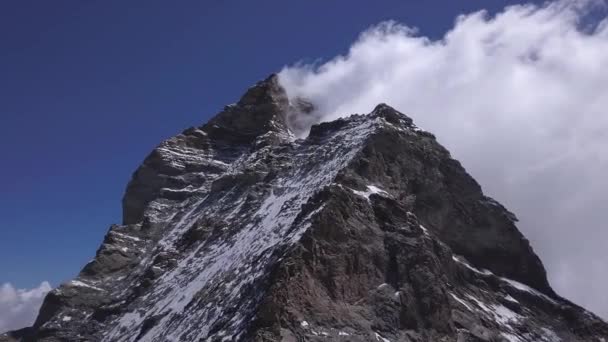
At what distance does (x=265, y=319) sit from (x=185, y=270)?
1232 inches

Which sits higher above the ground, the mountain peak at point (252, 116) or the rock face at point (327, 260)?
the mountain peak at point (252, 116)

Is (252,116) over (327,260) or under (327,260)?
over

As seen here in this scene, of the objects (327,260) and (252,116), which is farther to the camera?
(252,116)

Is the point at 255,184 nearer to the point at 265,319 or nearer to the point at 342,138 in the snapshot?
the point at 342,138

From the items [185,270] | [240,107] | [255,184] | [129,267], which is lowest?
[185,270]

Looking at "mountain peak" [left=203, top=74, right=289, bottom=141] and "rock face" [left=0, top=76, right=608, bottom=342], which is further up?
"mountain peak" [left=203, top=74, right=289, bottom=141]

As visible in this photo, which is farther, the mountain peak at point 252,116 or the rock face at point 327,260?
the mountain peak at point 252,116

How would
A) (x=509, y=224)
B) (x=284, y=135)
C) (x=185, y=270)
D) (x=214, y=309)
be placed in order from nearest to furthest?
1. (x=214, y=309)
2. (x=185, y=270)
3. (x=509, y=224)
4. (x=284, y=135)

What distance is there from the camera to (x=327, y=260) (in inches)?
2328

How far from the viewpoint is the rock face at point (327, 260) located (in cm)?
5756

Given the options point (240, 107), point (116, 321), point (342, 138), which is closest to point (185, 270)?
point (116, 321)

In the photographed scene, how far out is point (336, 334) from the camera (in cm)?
5378

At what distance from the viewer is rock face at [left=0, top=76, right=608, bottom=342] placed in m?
57.6

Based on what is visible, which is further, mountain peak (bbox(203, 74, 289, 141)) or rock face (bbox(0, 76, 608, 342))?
mountain peak (bbox(203, 74, 289, 141))
